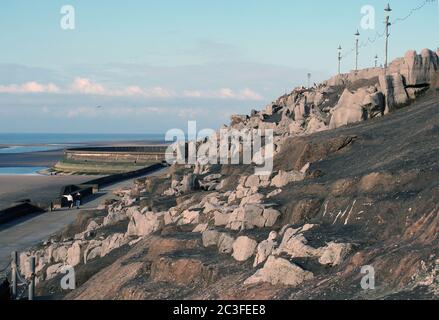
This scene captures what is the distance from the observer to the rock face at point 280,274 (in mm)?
12672

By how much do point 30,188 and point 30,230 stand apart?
1224 inches

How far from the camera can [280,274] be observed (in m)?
12.9

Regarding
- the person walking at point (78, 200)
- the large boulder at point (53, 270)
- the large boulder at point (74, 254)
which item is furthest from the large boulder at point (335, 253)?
the person walking at point (78, 200)

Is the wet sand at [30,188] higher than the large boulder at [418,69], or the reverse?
the large boulder at [418,69]

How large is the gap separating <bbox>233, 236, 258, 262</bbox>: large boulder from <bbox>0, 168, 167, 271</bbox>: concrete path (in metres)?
13.6

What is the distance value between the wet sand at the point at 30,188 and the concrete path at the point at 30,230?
662 cm

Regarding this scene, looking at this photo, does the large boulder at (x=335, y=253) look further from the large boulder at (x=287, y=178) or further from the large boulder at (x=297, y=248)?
the large boulder at (x=287, y=178)

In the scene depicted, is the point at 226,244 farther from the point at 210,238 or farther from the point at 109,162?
the point at 109,162

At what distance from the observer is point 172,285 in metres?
14.7

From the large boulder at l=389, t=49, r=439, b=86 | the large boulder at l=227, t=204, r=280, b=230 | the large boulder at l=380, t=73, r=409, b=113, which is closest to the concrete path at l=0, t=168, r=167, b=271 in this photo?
the large boulder at l=227, t=204, r=280, b=230

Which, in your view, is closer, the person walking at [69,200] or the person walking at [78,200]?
the person walking at [78,200]

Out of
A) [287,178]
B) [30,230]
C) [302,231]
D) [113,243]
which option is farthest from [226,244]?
[30,230]

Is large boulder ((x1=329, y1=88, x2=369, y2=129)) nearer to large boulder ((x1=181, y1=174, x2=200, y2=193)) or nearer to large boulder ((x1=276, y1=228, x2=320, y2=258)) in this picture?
large boulder ((x1=181, y1=174, x2=200, y2=193))
